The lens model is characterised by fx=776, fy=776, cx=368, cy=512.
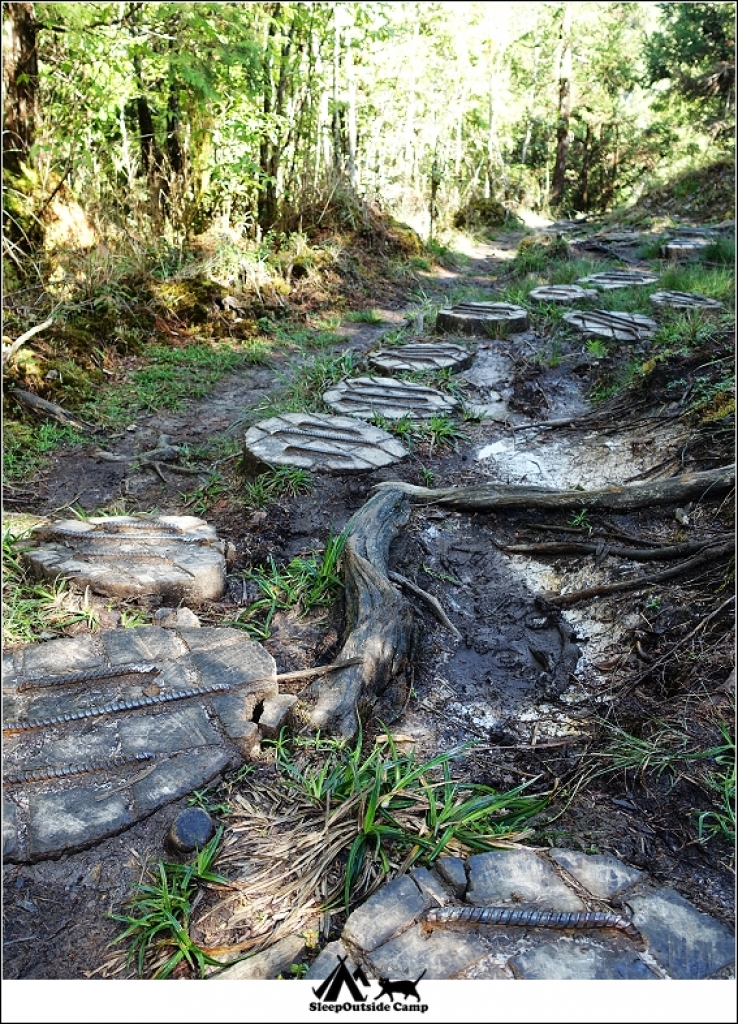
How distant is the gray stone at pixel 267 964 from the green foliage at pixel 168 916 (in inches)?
2.7

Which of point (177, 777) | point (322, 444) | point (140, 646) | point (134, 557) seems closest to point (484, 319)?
point (322, 444)

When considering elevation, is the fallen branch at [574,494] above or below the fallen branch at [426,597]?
above

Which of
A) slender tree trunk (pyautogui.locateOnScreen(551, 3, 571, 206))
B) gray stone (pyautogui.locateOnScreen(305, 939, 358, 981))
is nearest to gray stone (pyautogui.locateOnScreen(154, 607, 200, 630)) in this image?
gray stone (pyautogui.locateOnScreen(305, 939, 358, 981))

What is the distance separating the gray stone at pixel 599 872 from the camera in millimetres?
1725

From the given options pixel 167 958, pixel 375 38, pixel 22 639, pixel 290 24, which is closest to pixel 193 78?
pixel 290 24

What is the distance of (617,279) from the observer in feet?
25.8

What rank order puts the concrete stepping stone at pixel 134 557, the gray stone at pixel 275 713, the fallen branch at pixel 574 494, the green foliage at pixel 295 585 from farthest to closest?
the fallen branch at pixel 574 494, the green foliage at pixel 295 585, the concrete stepping stone at pixel 134 557, the gray stone at pixel 275 713

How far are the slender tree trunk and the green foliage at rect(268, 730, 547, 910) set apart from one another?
58.2 ft

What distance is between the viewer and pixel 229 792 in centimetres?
216

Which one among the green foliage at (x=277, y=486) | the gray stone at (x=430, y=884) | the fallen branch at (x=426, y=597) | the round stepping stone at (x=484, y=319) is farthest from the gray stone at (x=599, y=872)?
the round stepping stone at (x=484, y=319)

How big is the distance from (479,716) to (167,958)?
4.07 ft

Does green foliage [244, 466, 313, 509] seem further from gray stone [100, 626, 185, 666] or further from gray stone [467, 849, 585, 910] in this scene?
gray stone [467, 849, 585, 910]

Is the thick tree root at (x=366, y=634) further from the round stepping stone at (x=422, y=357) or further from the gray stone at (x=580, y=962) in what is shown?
the round stepping stone at (x=422, y=357)

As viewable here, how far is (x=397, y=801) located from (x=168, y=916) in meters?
0.62
